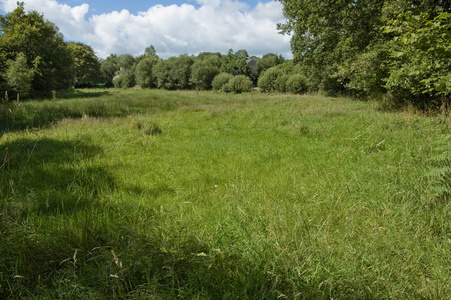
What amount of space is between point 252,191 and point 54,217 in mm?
2815

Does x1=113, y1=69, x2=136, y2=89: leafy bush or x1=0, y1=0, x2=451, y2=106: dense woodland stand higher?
x1=113, y1=69, x2=136, y2=89: leafy bush

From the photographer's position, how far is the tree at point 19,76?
20.8m

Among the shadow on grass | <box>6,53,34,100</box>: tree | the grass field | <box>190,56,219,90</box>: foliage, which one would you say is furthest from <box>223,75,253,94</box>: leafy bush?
the grass field

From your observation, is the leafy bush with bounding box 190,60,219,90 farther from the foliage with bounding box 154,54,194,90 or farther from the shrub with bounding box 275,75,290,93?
the shrub with bounding box 275,75,290,93

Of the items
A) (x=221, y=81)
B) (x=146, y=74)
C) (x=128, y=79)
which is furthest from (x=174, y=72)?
(x=128, y=79)

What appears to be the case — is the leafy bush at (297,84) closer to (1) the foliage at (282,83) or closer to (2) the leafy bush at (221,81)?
(1) the foliage at (282,83)

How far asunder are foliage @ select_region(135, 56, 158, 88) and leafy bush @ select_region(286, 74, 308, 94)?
3485 centimetres

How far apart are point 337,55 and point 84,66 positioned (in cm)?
6370

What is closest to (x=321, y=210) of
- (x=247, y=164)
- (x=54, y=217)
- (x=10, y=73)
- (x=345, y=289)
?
(x=345, y=289)

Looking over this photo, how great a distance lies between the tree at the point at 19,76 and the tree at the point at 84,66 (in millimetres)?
36800

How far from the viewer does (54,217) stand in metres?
2.90

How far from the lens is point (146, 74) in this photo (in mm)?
57750

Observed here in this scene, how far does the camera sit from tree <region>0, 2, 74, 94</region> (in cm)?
2398

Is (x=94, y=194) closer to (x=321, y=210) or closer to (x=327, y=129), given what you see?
(x=321, y=210)
